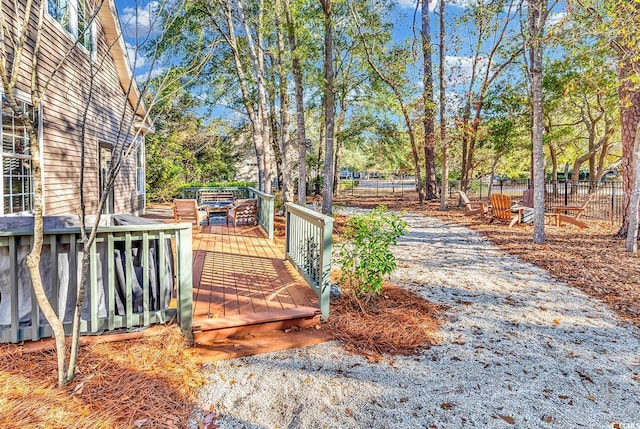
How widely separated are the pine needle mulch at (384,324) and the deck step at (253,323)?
26 cm

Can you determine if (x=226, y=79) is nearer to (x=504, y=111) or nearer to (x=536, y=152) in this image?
(x=504, y=111)

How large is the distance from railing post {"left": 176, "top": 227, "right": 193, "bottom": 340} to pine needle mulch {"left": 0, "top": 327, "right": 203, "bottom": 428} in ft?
0.46

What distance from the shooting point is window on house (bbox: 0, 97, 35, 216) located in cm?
514

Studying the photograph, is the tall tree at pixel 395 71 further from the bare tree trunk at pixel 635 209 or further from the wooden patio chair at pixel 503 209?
the bare tree trunk at pixel 635 209

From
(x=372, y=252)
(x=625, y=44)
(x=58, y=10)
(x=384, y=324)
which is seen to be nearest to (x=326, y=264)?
(x=372, y=252)

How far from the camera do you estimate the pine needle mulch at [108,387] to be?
2.25 metres

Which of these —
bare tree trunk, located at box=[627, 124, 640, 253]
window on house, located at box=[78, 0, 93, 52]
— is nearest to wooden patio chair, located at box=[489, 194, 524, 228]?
bare tree trunk, located at box=[627, 124, 640, 253]

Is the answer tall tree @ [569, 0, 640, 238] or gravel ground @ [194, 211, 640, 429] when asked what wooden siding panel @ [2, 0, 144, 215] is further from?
tall tree @ [569, 0, 640, 238]

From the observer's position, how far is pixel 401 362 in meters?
3.20

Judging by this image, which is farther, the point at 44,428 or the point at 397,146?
the point at 397,146

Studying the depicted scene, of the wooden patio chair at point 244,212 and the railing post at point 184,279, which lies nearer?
the railing post at point 184,279

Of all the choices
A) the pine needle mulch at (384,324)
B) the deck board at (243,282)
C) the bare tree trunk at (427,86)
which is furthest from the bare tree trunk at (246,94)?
the pine needle mulch at (384,324)

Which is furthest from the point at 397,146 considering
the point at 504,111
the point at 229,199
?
the point at 229,199

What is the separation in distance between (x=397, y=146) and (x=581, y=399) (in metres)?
18.2
